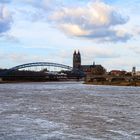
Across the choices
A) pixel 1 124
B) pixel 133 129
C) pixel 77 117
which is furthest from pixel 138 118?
pixel 1 124

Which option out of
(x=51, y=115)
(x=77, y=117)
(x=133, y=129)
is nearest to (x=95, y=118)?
(x=77, y=117)

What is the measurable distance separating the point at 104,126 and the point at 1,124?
770 cm

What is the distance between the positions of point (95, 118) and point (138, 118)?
370cm

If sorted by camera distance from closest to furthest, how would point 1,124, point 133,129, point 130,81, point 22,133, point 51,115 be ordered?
point 22,133, point 133,129, point 1,124, point 51,115, point 130,81

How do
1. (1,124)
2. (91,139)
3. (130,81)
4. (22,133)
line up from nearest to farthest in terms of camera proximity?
(91,139)
(22,133)
(1,124)
(130,81)

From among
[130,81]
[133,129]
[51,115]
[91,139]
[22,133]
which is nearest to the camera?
[91,139]

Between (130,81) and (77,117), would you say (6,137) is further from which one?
(130,81)

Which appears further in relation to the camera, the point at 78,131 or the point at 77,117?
the point at 77,117

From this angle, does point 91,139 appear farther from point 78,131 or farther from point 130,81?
point 130,81

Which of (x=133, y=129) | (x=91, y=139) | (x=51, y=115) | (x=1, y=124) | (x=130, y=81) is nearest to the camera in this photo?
(x=91, y=139)

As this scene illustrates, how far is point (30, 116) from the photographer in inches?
1695

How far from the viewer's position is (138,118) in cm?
4184

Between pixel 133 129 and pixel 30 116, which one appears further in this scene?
pixel 30 116

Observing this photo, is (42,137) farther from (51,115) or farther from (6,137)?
(51,115)
